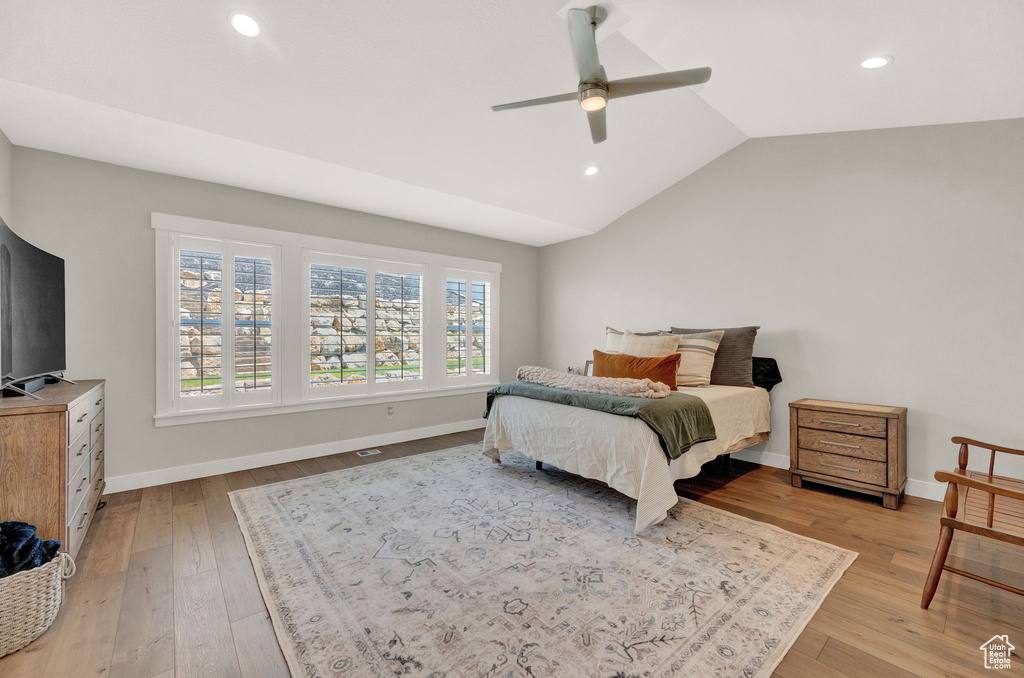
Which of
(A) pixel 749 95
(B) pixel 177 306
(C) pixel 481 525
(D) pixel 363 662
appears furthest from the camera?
(B) pixel 177 306

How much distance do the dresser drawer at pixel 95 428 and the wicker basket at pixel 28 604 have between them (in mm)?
1073

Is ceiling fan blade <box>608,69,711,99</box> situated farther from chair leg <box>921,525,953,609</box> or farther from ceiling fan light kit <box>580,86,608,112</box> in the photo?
chair leg <box>921,525,953,609</box>

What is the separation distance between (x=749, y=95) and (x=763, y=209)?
1.10 metres

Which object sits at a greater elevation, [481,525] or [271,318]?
[271,318]

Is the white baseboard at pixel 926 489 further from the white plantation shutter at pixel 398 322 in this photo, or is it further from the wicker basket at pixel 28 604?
the wicker basket at pixel 28 604

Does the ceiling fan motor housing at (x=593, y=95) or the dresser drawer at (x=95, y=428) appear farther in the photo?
the dresser drawer at (x=95, y=428)

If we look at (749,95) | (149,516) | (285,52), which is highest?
(749,95)

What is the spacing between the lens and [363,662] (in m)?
1.46

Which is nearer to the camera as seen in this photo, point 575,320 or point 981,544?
point 981,544

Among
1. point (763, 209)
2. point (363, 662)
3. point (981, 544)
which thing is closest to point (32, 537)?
point (363, 662)

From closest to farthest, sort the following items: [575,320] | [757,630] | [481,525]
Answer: [757,630]
[481,525]
[575,320]

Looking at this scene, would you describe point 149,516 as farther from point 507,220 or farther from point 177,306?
point 507,220

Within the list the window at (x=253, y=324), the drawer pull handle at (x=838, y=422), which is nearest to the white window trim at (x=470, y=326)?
the window at (x=253, y=324)

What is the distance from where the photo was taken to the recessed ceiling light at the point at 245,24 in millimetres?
1932
